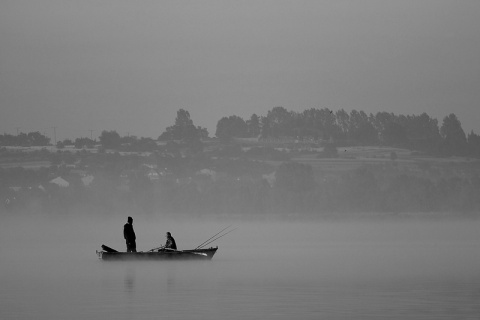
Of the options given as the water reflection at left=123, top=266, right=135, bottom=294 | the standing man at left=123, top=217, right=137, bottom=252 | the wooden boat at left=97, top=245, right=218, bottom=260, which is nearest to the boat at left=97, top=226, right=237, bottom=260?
the wooden boat at left=97, top=245, right=218, bottom=260

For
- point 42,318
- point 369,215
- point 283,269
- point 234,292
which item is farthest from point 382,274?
point 369,215

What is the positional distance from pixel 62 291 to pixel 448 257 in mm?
22642

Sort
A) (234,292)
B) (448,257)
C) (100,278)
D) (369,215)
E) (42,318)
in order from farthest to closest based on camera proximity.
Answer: (369,215) < (448,257) < (100,278) < (234,292) < (42,318)

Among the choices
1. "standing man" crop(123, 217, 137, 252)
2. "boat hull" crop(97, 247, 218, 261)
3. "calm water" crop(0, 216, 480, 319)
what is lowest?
"calm water" crop(0, 216, 480, 319)

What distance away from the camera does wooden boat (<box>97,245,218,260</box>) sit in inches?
1837

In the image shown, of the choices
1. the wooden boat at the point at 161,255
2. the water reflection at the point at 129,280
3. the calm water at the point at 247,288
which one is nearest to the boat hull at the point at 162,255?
the wooden boat at the point at 161,255

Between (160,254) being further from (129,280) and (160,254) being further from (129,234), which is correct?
(129,280)

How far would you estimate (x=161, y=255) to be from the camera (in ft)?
153

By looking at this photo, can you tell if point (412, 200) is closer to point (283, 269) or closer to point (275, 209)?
point (275, 209)

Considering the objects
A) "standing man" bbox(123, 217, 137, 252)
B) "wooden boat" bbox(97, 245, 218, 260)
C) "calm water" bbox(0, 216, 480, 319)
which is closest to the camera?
"calm water" bbox(0, 216, 480, 319)

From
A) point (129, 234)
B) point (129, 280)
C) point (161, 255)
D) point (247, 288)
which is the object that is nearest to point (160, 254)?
point (161, 255)

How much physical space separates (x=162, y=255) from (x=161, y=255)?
1.9 inches

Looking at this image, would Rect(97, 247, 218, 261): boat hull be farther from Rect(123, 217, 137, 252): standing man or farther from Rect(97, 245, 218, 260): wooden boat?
Rect(123, 217, 137, 252): standing man

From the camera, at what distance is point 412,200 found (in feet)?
618
